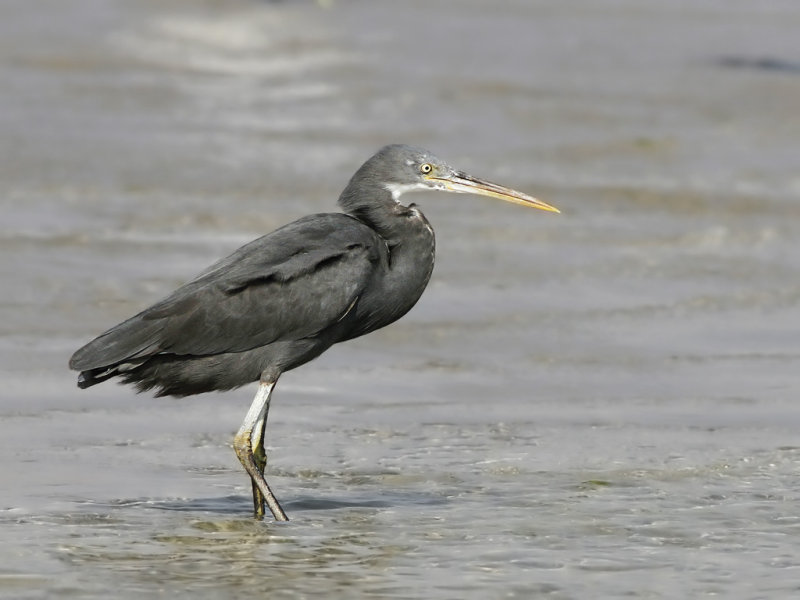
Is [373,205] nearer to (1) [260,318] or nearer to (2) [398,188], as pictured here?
(2) [398,188]

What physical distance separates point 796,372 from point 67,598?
16.6 ft

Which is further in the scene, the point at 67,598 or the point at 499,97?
the point at 499,97

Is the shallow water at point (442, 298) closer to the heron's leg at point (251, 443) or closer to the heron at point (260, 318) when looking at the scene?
the heron's leg at point (251, 443)

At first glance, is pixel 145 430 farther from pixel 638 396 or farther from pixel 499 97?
pixel 499 97

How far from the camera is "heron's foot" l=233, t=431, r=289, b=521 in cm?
700

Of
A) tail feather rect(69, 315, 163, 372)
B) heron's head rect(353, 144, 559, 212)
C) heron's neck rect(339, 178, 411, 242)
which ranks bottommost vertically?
tail feather rect(69, 315, 163, 372)

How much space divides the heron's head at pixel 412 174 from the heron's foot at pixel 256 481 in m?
1.38

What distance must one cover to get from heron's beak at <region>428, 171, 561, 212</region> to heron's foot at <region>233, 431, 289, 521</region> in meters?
1.60

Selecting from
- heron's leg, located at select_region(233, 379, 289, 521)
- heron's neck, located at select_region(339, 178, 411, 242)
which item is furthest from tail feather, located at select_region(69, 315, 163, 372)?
heron's neck, located at select_region(339, 178, 411, 242)

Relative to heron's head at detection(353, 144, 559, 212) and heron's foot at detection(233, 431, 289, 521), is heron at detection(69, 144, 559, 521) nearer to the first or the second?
heron's foot at detection(233, 431, 289, 521)

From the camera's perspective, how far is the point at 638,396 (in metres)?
9.16

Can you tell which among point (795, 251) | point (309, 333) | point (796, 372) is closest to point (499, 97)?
point (795, 251)

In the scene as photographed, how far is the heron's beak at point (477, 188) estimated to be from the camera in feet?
26.0

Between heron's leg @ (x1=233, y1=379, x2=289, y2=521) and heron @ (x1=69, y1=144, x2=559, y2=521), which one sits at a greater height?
heron @ (x1=69, y1=144, x2=559, y2=521)
